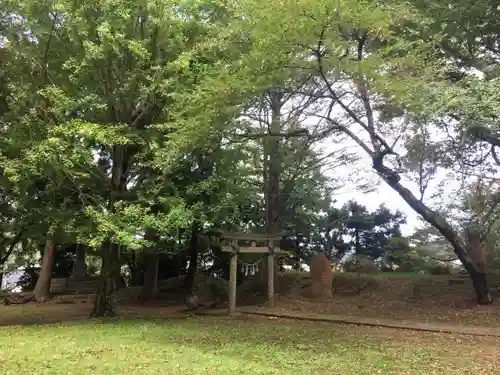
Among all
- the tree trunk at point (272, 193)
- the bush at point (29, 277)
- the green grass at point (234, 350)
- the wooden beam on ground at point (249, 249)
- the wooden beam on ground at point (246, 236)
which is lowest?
the green grass at point (234, 350)

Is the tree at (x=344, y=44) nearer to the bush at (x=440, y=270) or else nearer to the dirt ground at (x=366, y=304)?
the dirt ground at (x=366, y=304)

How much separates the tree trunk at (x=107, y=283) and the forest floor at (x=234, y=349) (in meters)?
0.77

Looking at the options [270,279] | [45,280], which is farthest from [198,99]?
[45,280]

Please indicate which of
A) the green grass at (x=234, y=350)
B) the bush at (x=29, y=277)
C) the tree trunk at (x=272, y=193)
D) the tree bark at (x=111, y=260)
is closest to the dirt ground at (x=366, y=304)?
the tree bark at (x=111, y=260)

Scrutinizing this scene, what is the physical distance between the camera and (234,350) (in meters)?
8.34

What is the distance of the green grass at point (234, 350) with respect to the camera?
6770mm

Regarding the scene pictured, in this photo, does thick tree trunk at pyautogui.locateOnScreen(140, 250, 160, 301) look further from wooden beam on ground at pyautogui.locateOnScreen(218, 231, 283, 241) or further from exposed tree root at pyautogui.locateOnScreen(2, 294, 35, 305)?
wooden beam on ground at pyautogui.locateOnScreen(218, 231, 283, 241)

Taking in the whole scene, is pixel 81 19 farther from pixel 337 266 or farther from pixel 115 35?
pixel 337 266

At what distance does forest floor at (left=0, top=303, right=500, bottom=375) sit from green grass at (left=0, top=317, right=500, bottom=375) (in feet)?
0.05

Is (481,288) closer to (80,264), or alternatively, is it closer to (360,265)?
(360,265)

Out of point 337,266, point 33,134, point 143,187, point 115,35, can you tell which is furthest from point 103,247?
point 337,266

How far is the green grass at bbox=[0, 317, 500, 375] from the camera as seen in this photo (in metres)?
6.77

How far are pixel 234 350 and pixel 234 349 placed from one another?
0.09 m

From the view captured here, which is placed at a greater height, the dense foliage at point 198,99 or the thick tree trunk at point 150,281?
the dense foliage at point 198,99
